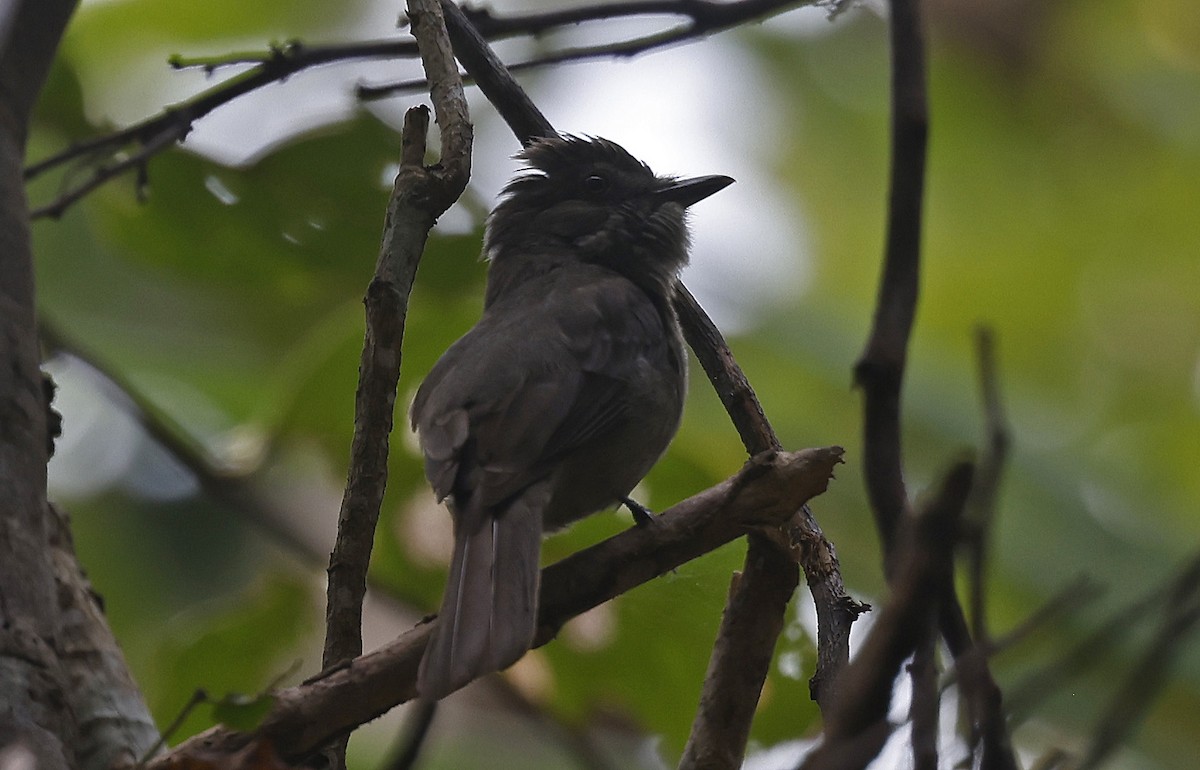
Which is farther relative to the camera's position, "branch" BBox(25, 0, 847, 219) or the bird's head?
the bird's head

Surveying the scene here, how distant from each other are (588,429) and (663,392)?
0.37 metres

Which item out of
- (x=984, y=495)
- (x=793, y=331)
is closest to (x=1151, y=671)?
(x=984, y=495)

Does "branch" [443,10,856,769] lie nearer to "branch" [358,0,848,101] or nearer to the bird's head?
"branch" [358,0,848,101]

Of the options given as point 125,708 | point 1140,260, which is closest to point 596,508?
point 125,708

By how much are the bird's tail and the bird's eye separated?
1.88 m

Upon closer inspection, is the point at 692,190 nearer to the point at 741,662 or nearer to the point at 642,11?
the point at 642,11

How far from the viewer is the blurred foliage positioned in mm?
4496

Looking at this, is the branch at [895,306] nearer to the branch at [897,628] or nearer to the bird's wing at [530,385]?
the branch at [897,628]

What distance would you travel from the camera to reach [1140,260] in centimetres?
854

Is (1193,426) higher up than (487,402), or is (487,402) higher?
(487,402)

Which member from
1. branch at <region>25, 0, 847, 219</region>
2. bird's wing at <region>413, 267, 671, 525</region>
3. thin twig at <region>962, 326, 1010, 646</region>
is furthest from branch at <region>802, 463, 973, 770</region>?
branch at <region>25, 0, 847, 219</region>

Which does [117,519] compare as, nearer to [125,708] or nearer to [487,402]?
[125,708]

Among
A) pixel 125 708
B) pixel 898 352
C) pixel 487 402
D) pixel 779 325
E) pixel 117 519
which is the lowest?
pixel 898 352

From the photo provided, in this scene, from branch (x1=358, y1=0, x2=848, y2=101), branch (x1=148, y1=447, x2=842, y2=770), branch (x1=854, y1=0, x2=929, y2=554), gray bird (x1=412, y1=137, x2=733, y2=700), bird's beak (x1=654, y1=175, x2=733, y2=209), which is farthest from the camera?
bird's beak (x1=654, y1=175, x2=733, y2=209)
